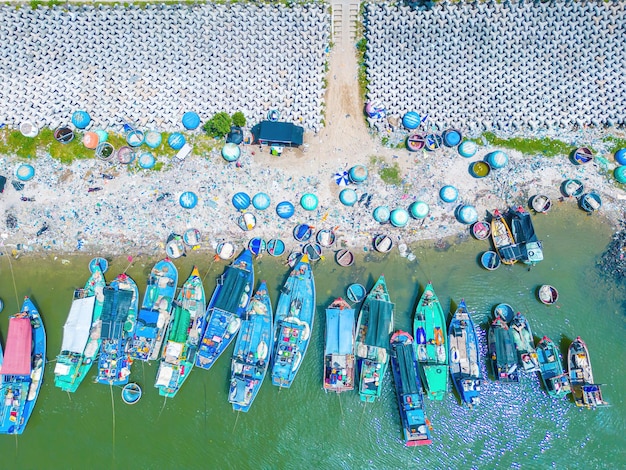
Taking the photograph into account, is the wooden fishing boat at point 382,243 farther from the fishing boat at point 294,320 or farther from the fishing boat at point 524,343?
the fishing boat at point 524,343

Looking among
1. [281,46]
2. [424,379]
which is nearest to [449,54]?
[281,46]

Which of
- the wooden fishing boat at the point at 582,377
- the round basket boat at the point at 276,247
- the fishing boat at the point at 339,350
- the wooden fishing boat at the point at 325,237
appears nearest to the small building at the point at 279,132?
the wooden fishing boat at the point at 325,237

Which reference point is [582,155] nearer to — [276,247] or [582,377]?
[582,377]

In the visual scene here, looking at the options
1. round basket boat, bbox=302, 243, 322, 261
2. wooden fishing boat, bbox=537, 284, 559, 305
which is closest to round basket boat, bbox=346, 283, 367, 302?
round basket boat, bbox=302, 243, 322, 261

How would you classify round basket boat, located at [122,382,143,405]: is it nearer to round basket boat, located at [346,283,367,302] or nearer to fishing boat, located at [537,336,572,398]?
round basket boat, located at [346,283,367,302]

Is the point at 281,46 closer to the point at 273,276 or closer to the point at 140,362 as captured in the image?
the point at 273,276
